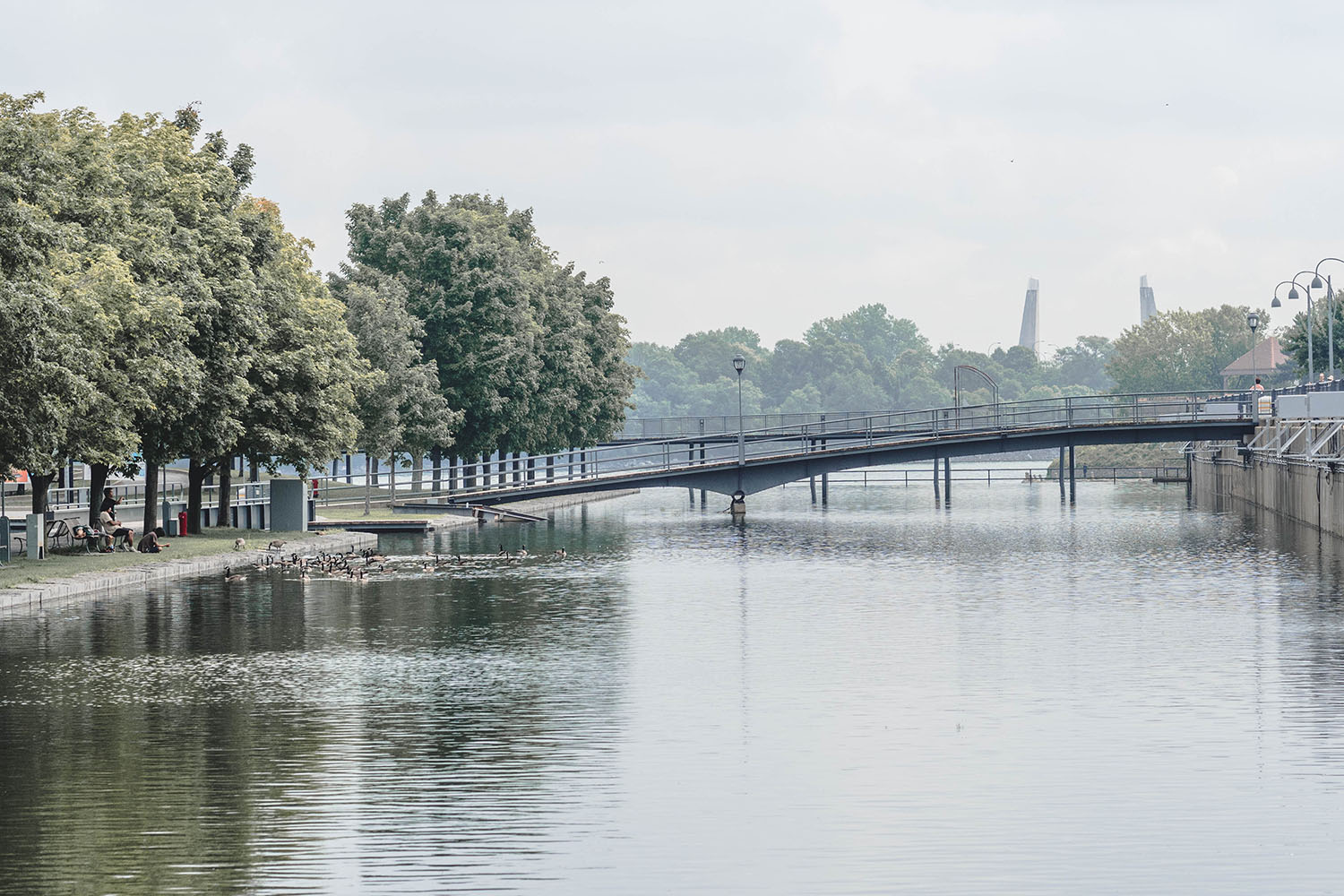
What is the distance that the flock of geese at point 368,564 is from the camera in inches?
1642

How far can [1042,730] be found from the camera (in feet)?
61.2

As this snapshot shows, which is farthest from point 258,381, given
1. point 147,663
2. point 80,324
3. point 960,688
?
point 960,688

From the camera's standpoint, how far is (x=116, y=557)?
4269 centimetres

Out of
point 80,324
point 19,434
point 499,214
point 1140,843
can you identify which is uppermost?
point 499,214

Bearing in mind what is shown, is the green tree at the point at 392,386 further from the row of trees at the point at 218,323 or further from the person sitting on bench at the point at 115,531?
the person sitting on bench at the point at 115,531

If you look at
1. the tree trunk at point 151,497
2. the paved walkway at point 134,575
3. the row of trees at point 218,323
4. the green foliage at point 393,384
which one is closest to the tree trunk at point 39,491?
the row of trees at point 218,323

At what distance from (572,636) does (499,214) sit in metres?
68.1

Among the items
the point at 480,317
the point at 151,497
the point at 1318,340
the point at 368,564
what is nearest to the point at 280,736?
the point at 368,564

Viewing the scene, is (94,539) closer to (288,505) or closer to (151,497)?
(151,497)

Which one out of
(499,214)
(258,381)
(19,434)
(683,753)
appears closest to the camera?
(683,753)

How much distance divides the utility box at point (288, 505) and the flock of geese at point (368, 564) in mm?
6920

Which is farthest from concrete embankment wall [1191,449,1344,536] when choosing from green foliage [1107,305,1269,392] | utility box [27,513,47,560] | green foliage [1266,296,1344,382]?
green foliage [1107,305,1269,392]

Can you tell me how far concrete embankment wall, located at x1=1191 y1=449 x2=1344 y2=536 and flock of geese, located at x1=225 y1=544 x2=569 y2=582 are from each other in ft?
85.9

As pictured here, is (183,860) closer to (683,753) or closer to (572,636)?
(683,753)
